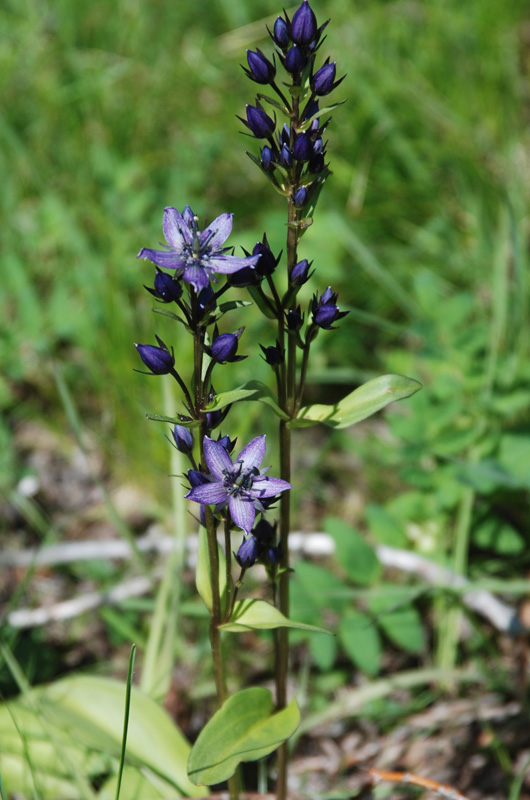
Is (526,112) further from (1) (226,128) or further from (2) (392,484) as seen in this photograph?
(2) (392,484)

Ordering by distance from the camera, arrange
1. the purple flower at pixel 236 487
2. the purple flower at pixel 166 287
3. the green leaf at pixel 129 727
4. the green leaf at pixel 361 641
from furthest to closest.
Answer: the green leaf at pixel 361 641
the green leaf at pixel 129 727
the purple flower at pixel 236 487
the purple flower at pixel 166 287

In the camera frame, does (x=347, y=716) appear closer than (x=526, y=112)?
Yes

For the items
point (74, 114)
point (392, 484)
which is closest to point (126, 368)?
point (392, 484)

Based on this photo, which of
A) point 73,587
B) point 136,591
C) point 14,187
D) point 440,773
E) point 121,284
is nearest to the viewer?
point 440,773

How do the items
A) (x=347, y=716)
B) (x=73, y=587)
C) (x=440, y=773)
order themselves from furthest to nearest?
(x=73, y=587)
(x=347, y=716)
(x=440, y=773)

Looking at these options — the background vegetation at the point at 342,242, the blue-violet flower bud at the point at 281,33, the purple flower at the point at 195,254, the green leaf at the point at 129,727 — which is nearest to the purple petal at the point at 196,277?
the purple flower at the point at 195,254

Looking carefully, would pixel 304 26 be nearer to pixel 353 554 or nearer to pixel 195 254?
pixel 195 254

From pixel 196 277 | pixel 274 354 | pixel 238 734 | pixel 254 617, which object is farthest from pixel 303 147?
pixel 238 734

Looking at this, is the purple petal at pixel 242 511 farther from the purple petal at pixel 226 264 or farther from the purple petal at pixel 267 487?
the purple petal at pixel 226 264
